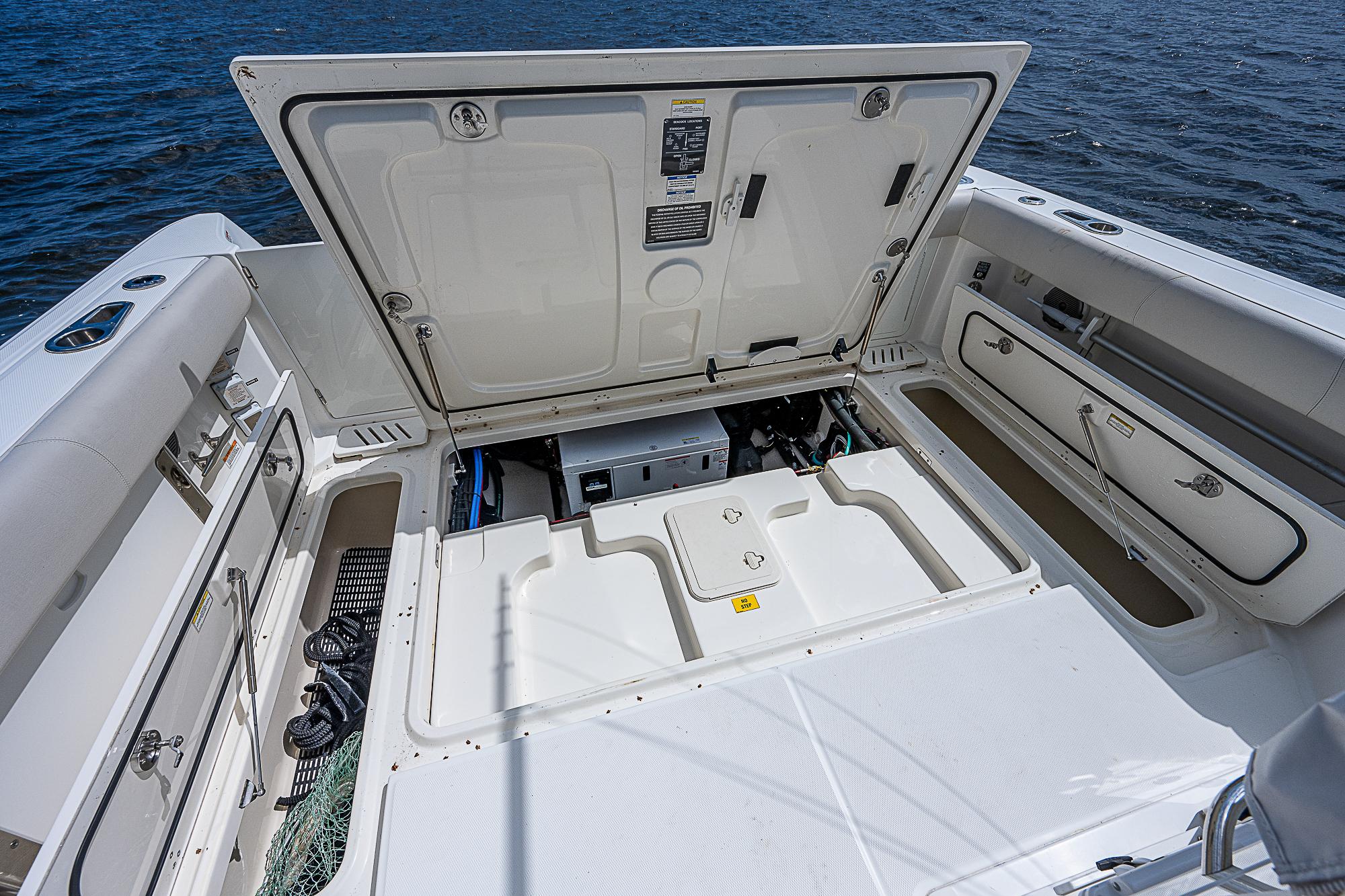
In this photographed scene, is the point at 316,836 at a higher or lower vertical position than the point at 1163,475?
lower

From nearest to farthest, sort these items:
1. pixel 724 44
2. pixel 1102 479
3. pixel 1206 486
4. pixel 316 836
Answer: pixel 316 836 → pixel 1206 486 → pixel 1102 479 → pixel 724 44

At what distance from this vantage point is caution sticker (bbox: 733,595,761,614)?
1.84 meters

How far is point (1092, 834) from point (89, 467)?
2.33m

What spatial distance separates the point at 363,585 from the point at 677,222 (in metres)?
1.83

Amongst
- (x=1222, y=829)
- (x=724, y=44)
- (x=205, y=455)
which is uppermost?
(x=724, y=44)

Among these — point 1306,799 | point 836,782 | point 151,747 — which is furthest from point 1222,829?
point 151,747

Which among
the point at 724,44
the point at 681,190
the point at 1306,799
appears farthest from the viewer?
the point at 724,44

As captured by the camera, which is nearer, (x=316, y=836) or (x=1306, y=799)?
(x=1306, y=799)

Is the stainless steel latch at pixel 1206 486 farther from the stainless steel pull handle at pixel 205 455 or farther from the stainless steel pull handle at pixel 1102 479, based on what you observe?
the stainless steel pull handle at pixel 205 455

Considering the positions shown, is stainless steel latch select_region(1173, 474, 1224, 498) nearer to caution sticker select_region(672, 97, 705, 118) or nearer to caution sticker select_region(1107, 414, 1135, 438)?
caution sticker select_region(1107, 414, 1135, 438)

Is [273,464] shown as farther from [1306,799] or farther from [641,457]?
[1306,799]

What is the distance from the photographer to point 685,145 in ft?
4.95

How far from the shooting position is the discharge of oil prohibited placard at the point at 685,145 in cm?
146

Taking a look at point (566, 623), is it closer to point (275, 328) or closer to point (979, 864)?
point (979, 864)
